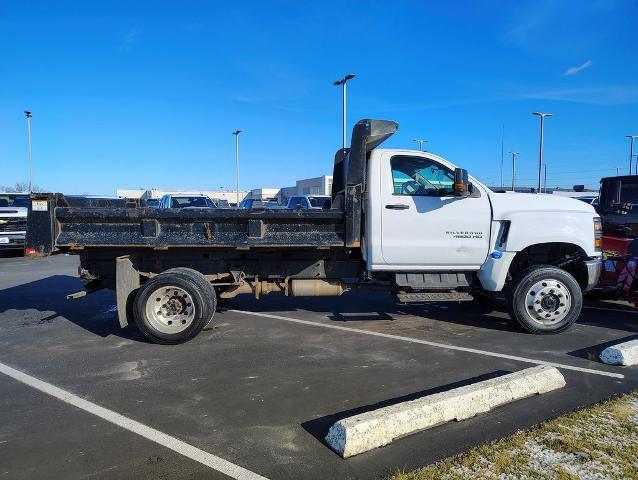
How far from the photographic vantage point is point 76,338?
628 cm

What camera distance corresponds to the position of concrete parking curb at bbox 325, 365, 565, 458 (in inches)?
129

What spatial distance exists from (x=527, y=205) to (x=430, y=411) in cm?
381

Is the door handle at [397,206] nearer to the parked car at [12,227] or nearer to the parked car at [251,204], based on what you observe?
the parked car at [12,227]

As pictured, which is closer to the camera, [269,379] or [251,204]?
[269,379]

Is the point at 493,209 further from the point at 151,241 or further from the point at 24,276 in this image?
the point at 24,276

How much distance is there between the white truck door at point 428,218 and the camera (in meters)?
6.16

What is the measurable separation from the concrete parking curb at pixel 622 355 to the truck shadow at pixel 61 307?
550 cm

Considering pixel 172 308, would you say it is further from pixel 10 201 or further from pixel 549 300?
pixel 10 201

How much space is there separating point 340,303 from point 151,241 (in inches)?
147

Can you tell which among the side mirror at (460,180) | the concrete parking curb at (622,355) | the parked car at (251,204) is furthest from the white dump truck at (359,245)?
the parked car at (251,204)

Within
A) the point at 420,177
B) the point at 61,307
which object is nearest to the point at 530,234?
the point at 420,177

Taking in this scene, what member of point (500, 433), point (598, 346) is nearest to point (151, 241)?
point (500, 433)

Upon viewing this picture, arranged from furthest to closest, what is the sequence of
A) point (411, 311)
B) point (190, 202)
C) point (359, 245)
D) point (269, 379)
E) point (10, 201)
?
point (190, 202) < point (10, 201) < point (411, 311) < point (359, 245) < point (269, 379)

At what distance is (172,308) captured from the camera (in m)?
6.01
